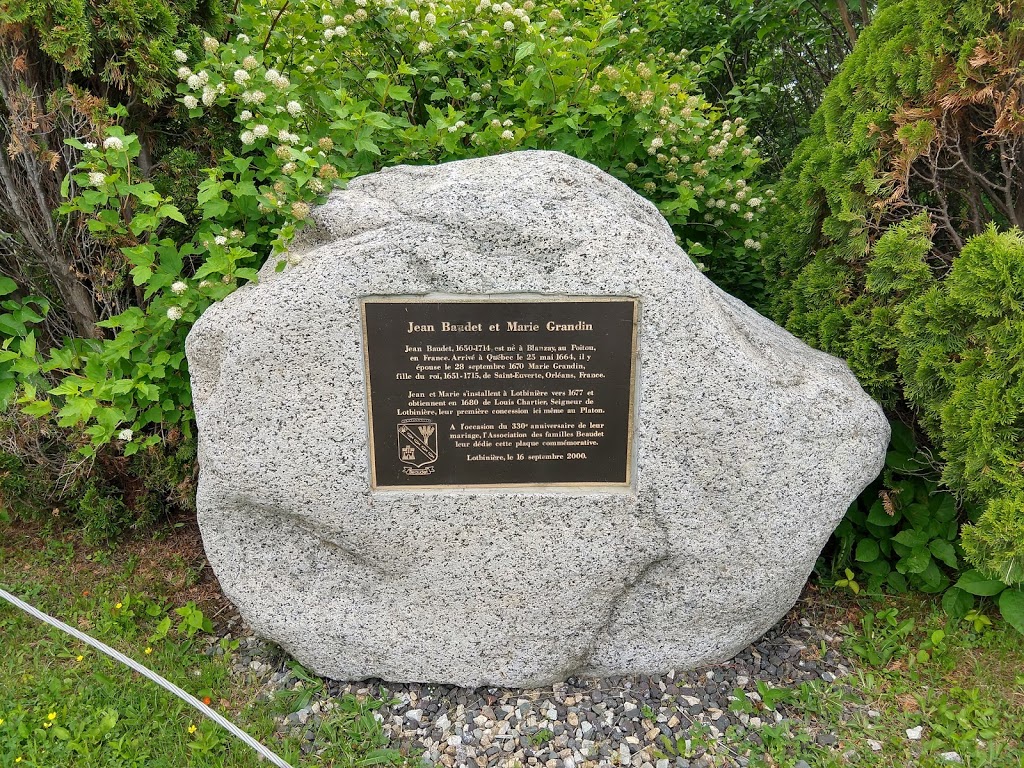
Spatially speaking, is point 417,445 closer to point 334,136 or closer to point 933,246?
point 334,136

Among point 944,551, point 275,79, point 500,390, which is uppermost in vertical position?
point 275,79

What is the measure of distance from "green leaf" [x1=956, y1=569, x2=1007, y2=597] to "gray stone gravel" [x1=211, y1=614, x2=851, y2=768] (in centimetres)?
70

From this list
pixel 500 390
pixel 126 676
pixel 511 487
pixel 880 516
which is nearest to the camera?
pixel 500 390

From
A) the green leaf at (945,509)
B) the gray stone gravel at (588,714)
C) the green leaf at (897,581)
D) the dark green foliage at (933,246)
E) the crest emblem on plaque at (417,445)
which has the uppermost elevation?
the dark green foliage at (933,246)

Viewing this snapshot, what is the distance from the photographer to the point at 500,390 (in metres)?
2.65

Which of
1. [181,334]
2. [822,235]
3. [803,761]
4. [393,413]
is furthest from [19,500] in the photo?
[822,235]

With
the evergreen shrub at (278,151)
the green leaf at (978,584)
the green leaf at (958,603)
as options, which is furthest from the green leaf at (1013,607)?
the evergreen shrub at (278,151)

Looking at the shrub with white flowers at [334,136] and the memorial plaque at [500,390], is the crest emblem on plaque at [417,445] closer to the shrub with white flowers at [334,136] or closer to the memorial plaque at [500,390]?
the memorial plaque at [500,390]

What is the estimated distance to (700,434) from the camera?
2.65 meters

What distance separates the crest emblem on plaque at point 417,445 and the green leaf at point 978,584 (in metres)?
2.64

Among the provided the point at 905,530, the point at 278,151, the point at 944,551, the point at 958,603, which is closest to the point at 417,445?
the point at 278,151

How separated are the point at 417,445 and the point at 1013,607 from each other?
9.39ft

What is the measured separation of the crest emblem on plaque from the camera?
266cm

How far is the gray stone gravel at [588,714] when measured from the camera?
8.94 feet
